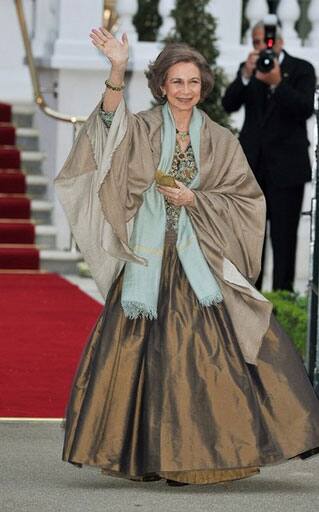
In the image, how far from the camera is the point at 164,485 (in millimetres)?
6871

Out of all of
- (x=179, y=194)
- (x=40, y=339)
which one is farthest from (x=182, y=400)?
(x=40, y=339)

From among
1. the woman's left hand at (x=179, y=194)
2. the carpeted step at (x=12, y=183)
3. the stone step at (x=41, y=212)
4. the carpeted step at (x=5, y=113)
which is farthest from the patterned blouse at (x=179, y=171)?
the carpeted step at (x=5, y=113)

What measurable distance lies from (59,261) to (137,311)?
820cm

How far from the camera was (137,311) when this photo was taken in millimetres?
6797

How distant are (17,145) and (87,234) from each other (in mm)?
9497

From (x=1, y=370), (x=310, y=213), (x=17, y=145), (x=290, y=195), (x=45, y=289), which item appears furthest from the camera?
(x=17, y=145)

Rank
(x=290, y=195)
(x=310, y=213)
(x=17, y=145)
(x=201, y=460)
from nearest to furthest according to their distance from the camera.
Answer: (x=201, y=460) → (x=310, y=213) → (x=290, y=195) → (x=17, y=145)

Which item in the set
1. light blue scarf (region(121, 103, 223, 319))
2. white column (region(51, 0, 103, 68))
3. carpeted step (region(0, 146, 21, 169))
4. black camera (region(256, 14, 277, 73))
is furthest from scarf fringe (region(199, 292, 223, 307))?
carpeted step (region(0, 146, 21, 169))

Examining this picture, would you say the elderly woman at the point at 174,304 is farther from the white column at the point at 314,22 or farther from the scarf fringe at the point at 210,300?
the white column at the point at 314,22

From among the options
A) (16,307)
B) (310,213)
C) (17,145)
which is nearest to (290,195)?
(16,307)

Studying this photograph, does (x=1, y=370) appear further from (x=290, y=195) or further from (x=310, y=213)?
(x=290, y=195)

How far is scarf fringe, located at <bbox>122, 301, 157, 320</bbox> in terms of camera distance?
6770mm

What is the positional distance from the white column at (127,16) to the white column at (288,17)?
1.24 m

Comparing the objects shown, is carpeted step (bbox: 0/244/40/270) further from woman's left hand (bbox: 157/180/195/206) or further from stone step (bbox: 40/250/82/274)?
woman's left hand (bbox: 157/180/195/206)
